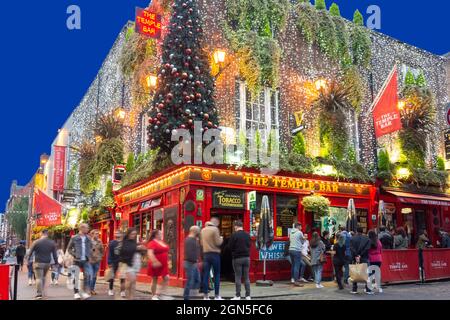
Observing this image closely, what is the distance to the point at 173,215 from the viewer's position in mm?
16547

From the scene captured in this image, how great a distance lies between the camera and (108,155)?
22.1 metres

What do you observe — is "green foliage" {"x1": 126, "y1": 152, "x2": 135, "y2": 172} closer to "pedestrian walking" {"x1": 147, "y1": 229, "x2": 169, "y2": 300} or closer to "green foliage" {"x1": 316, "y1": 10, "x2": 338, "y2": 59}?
"green foliage" {"x1": 316, "y1": 10, "x2": 338, "y2": 59}

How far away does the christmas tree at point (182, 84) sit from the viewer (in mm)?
15969

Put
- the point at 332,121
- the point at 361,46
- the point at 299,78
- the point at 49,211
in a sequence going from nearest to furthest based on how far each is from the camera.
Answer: the point at 332,121 < the point at 299,78 < the point at 361,46 < the point at 49,211

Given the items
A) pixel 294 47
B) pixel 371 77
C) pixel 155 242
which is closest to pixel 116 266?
pixel 155 242

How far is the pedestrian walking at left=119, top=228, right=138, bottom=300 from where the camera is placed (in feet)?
35.5

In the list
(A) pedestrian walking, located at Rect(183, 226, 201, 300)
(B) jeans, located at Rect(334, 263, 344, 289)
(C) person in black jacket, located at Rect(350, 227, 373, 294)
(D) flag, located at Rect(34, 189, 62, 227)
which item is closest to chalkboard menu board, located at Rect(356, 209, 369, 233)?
(B) jeans, located at Rect(334, 263, 344, 289)

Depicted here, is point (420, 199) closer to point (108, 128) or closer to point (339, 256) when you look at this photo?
point (339, 256)

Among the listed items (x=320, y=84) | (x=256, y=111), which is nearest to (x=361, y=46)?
(x=320, y=84)

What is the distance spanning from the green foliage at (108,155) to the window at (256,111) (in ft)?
22.1

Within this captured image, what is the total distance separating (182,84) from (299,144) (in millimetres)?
5770

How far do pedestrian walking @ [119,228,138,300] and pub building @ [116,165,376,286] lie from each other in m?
4.55

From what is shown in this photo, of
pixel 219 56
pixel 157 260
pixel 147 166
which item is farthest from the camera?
pixel 147 166
